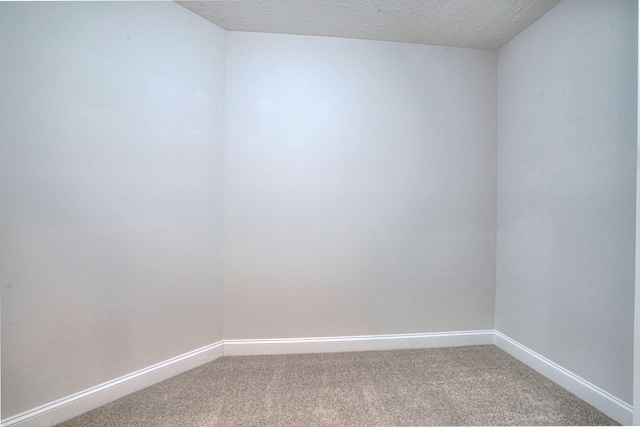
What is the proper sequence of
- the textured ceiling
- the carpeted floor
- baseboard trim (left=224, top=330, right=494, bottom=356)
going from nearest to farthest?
1. the carpeted floor
2. the textured ceiling
3. baseboard trim (left=224, top=330, right=494, bottom=356)

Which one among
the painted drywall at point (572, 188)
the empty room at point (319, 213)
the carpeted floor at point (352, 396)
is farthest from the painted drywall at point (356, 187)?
the carpeted floor at point (352, 396)

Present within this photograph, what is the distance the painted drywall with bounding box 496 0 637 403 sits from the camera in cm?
152

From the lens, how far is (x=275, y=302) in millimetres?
2266

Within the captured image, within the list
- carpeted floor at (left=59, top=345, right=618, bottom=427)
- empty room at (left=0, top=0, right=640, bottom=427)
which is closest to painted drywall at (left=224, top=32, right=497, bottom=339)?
empty room at (left=0, top=0, right=640, bottom=427)

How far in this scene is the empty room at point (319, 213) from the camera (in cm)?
150

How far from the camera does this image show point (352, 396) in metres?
1.71

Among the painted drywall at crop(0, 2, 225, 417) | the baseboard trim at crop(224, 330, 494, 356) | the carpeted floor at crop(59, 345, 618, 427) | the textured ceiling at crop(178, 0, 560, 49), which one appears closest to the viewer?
the painted drywall at crop(0, 2, 225, 417)

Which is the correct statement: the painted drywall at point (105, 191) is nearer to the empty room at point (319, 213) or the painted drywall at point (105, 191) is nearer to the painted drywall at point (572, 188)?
the empty room at point (319, 213)

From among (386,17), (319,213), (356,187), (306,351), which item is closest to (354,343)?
(306,351)

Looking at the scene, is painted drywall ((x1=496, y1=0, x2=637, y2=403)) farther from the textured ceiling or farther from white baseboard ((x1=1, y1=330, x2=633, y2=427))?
the textured ceiling

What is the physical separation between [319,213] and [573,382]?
204cm

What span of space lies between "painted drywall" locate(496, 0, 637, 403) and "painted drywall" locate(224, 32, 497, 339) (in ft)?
0.68

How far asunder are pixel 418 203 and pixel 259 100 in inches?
63.2

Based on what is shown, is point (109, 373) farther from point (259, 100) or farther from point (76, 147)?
point (259, 100)
